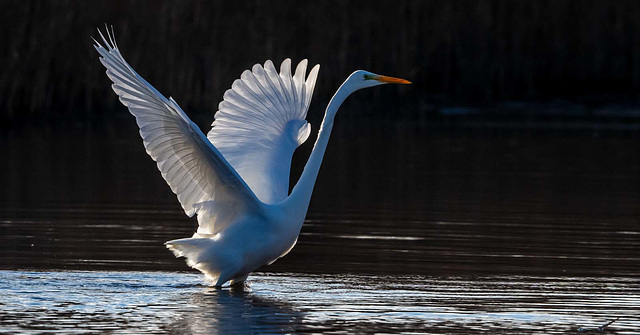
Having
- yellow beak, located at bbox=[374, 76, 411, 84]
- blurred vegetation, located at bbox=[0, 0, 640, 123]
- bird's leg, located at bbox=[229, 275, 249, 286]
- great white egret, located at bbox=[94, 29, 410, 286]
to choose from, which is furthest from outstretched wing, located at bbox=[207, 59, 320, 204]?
blurred vegetation, located at bbox=[0, 0, 640, 123]

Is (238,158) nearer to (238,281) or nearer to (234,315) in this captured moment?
(238,281)

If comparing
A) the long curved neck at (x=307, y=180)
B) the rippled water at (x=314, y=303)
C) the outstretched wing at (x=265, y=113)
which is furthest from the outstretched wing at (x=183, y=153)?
the outstretched wing at (x=265, y=113)

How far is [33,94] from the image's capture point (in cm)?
3164

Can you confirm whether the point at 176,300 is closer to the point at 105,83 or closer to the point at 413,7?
the point at 105,83

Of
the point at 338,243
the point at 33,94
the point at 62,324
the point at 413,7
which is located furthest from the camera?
the point at 413,7

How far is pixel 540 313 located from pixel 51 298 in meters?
3.35

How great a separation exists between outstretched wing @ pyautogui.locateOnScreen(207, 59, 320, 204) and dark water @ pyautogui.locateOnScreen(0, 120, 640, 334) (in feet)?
3.59

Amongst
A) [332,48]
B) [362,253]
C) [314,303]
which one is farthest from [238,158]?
[332,48]

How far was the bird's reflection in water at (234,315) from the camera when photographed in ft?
25.4

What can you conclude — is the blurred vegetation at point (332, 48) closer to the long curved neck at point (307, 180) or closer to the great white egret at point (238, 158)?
the great white egret at point (238, 158)

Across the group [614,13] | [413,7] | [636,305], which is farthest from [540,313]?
[614,13]

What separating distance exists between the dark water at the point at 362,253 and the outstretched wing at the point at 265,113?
43.1 inches

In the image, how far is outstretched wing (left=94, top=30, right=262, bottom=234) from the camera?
8664 mm

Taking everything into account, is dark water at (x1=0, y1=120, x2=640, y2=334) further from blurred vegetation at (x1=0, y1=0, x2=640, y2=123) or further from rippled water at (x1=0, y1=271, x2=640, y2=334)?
blurred vegetation at (x1=0, y1=0, x2=640, y2=123)
